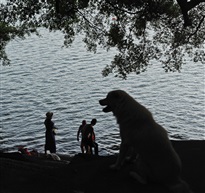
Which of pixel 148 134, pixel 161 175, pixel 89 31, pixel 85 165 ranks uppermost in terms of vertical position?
pixel 89 31

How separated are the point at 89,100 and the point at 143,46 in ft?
67.4

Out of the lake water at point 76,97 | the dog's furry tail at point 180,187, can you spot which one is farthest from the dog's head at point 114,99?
the lake water at point 76,97

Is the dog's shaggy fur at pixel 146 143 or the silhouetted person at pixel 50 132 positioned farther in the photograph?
the silhouetted person at pixel 50 132

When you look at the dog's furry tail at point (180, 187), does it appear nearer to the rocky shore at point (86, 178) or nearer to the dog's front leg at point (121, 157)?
the rocky shore at point (86, 178)

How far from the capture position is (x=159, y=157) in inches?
272

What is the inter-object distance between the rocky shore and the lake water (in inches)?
764

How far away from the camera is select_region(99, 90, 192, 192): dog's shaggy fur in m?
6.94

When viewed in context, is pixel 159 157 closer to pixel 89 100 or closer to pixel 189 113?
pixel 189 113

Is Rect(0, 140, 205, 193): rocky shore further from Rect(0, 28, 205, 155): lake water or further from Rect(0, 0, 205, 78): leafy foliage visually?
Rect(0, 28, 205, 155): lake water

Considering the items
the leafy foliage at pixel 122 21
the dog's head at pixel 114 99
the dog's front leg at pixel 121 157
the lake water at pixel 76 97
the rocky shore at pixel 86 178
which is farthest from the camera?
the lake water at pixel 76 97

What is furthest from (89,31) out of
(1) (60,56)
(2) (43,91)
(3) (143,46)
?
(1) (60,56)

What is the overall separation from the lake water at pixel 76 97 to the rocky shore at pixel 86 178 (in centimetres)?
1942

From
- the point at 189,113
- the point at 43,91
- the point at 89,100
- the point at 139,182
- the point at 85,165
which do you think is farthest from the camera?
the point at 43,91

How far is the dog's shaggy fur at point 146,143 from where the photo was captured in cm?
694
